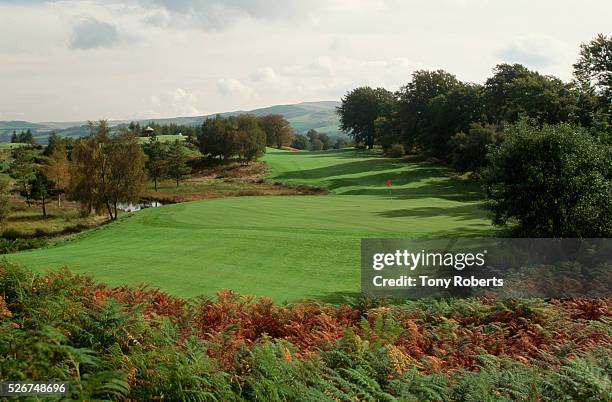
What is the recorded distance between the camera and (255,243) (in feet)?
70.5

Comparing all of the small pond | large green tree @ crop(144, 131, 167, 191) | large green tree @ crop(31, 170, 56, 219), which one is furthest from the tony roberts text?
large green tree @ crop(144, 131, 167, 191)

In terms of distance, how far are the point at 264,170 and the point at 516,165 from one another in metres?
60.2

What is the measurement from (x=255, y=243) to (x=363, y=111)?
94.1m

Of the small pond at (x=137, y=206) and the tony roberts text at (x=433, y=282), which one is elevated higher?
the tony roberts text at (x=433, y=282)

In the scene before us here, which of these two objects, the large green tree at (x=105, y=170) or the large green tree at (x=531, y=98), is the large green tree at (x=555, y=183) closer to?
the large green tree at (x=531, y=98)

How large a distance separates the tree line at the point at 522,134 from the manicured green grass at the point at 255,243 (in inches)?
225

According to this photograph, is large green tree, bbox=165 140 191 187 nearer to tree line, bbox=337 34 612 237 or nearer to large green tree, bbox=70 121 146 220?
large green tree, bbox=70 121 146 220

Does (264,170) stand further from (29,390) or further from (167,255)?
(29,390)

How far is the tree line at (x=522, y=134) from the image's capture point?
624 inches

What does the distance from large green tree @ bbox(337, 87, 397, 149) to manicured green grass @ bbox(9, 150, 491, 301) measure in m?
73.7

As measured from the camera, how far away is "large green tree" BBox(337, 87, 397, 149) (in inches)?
4397

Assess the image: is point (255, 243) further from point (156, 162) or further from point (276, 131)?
point (276, 131)

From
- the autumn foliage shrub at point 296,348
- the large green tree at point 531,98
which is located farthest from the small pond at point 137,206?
the autumn foliage shrub at point 296,348

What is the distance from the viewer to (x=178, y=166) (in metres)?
70.2
